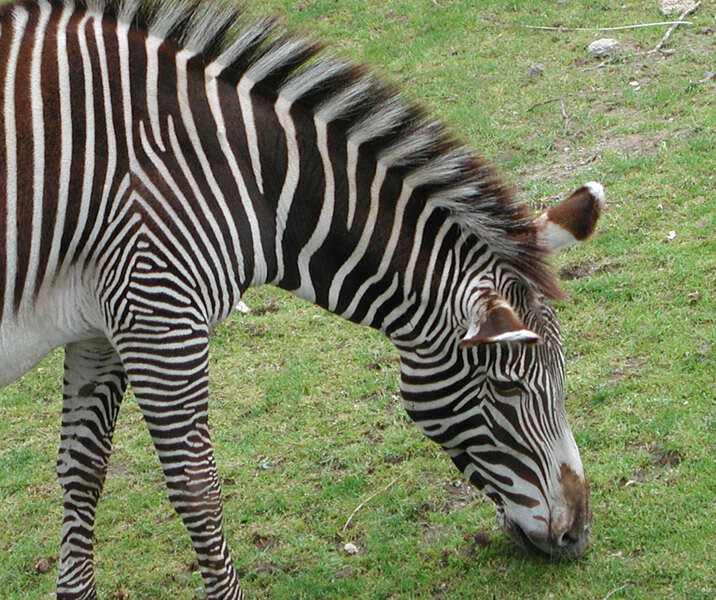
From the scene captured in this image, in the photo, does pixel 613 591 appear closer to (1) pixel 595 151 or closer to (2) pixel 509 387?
(2) pixel 509 387

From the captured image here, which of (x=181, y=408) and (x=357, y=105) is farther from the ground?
(x=357, y=105)

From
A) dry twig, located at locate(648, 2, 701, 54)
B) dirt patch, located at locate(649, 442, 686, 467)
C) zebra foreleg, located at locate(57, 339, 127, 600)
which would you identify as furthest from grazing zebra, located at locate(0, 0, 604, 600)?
dry twig, located at locate(648, 2, 701, 54)

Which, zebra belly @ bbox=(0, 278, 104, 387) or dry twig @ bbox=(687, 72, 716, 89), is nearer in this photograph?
zebra belly @ bbox=(0, 278, 104, 387)

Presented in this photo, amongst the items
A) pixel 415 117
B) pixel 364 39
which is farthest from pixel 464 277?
pixel 364 39

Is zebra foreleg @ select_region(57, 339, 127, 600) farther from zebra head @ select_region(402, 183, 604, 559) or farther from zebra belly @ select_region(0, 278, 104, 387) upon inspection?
zebra head @ select_region(402, 183, 604, 559)

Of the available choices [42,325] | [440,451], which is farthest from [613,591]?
[42,325]

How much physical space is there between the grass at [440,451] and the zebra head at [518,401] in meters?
0.55

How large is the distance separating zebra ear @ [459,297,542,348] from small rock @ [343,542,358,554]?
2.23 m

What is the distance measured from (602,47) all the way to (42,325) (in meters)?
8.93

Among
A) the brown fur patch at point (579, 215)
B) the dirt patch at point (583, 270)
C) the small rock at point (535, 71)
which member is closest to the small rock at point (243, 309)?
the dirt patch at point (583, 270)

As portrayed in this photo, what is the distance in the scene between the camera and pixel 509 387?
566 cm

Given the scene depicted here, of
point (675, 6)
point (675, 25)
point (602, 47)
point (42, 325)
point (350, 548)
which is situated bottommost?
point (350, 548)

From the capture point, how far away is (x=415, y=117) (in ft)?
18.8

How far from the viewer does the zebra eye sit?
5.63 meters
